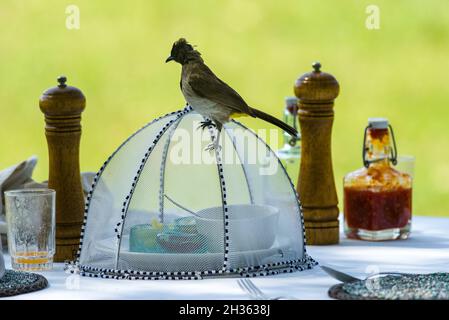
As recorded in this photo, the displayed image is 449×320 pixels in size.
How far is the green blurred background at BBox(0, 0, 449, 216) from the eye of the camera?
530cm

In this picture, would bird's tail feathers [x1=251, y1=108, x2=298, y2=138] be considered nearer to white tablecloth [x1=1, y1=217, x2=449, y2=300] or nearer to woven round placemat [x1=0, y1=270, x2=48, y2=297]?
white tablecloth [x1=1, y1=217, x2=449, y2=300]

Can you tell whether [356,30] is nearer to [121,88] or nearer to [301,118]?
[121,88]

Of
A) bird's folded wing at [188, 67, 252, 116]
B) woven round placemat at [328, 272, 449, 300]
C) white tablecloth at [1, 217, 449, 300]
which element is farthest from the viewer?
bird's folded wing at [188, 67, 252, 116]

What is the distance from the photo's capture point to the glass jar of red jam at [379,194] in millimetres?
2264

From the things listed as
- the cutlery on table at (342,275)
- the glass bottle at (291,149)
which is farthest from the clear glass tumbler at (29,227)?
the glass bottle at (291,149)

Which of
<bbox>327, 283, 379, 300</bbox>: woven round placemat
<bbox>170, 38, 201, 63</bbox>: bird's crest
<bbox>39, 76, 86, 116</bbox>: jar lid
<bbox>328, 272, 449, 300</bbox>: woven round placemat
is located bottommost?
<bbox>327, 283, 379, 300</bbox>: woven round placemat

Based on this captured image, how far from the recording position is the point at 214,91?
6.20 feet

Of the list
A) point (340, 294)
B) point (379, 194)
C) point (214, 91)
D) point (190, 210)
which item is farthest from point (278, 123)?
point (379, 194)

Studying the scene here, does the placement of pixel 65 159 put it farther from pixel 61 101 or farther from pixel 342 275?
pixel 342 275

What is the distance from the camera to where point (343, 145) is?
520 centimetres

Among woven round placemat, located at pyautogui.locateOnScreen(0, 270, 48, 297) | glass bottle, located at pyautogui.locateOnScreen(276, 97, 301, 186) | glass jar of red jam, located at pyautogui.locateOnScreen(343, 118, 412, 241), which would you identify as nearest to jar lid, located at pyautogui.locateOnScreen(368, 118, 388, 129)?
glass jar of red jam, located at pyautogui.locateOnScreen(343, 118, 412, 241)

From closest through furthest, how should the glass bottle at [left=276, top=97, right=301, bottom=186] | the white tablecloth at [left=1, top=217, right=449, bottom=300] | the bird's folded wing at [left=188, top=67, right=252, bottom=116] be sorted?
the white tablecloth at [left=1, top=217, right=449, bottom=300] → the bird's folded wing at [left=188, top=67, right=252, bottom=116] → the glass bottle at [left=276, top=97, right=301, bottom=186]

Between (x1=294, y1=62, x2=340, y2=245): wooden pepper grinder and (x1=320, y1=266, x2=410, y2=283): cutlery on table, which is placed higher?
(x1=294, y1=62, x2=340, y2=245): wooden pepper grinder

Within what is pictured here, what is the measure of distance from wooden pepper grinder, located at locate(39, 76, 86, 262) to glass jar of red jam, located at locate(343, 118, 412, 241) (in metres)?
0.58
